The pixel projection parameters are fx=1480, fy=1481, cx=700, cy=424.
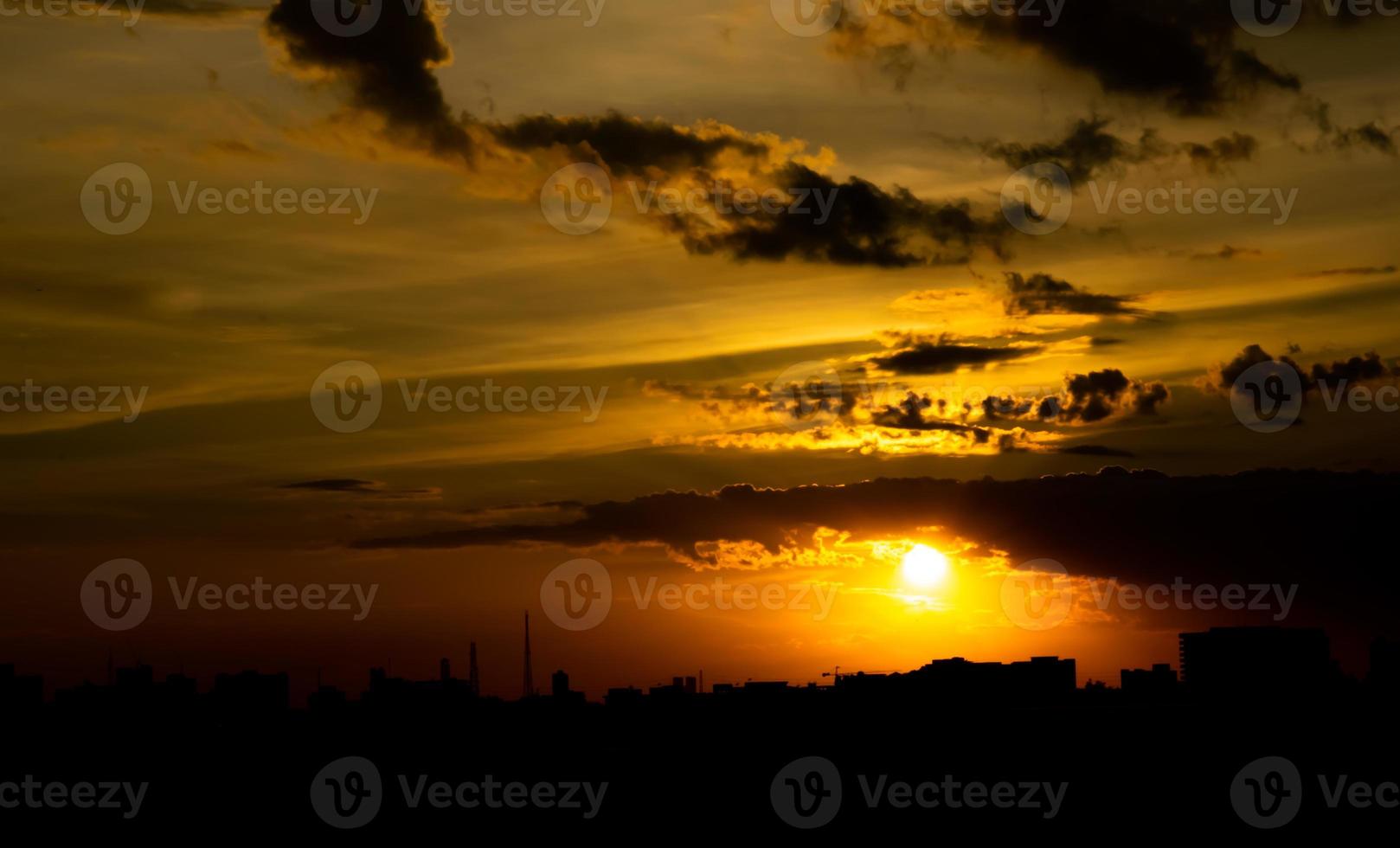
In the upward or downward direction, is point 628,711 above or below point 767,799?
above

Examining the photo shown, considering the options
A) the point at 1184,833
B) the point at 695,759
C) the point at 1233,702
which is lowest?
the point at 1184,833

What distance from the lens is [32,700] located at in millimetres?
150625

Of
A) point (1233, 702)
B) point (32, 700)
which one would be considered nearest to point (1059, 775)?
point (1233, 702)

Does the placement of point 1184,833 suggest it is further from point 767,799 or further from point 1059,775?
point 767,799

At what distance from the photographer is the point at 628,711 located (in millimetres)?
162500

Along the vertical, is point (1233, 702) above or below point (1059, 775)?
above

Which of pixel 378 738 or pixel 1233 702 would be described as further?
pixel 1233 702

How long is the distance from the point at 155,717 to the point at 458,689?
50345 mm

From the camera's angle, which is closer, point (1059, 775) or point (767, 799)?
point (767, 799)

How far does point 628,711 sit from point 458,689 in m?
29.5

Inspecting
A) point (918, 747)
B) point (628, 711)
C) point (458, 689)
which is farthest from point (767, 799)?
point (458, 689)

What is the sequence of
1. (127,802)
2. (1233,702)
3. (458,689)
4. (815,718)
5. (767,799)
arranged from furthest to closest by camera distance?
(458,689) → (1233,702) → (815,718) → (767,799) → (127,802)

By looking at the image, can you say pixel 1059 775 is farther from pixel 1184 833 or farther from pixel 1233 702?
pixel 1233 702

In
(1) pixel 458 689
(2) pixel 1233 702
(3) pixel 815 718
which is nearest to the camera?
(3) pixel 815 718
